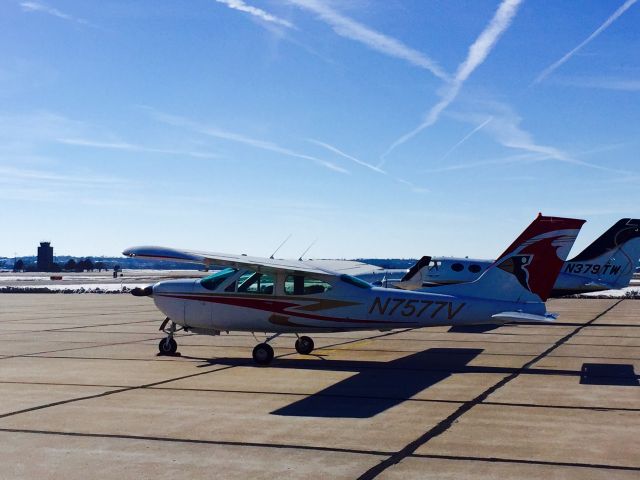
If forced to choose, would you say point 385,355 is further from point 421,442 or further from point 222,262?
point 421,442

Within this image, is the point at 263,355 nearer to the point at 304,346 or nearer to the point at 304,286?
the point at 304,286

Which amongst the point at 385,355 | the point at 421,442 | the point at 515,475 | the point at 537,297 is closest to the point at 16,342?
the point at 385,355

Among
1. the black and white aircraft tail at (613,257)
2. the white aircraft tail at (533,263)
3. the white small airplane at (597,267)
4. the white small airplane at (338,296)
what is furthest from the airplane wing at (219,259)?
the black and white aircraft tail at (613,257)

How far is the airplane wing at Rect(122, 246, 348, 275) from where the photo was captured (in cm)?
1546

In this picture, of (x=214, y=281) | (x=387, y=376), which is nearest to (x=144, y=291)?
(x=214, y=281)

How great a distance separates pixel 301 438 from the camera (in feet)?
31.6

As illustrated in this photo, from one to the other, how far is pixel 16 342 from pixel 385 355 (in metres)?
10.0

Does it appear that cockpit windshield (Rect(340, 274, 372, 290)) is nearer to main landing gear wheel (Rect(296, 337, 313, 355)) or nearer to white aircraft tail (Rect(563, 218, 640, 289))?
main landing gear wheel (Rect(296, 337, 313, 355))

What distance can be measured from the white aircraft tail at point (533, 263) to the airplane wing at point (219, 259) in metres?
3.48

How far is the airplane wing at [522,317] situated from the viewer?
15.5m

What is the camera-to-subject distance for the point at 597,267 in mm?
28656

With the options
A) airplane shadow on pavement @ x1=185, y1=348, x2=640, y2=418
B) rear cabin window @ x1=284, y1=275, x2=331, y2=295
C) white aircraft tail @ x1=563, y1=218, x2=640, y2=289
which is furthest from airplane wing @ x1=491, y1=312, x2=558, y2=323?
white aircraft tail @ x1=563, y1=218, x2=640, y2=289

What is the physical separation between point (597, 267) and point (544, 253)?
13.3 metres

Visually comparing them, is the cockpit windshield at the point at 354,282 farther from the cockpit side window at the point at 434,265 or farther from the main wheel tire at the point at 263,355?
the cockpit side window at the point at 434,265
